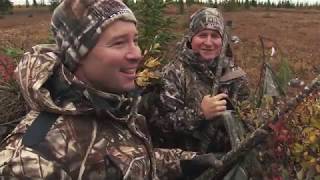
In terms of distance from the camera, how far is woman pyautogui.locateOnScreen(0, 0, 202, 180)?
2158 mm

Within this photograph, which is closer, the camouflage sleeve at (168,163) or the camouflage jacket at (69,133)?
the camouflage jacket at (69,133)

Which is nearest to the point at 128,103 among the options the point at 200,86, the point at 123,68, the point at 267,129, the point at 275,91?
the point at 123,68

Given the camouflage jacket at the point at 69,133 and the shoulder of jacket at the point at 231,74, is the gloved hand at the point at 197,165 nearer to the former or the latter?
the camouflage jacket at the point at 69,133

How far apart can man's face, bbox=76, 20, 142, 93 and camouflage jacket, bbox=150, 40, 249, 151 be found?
1.48 meters

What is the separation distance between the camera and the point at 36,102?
86.9 inches

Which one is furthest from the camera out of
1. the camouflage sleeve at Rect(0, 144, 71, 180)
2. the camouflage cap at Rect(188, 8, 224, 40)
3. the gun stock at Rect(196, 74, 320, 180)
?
the camouflage cap at Rect(188, 8, 224, 40)

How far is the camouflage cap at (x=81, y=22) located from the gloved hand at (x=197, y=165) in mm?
980

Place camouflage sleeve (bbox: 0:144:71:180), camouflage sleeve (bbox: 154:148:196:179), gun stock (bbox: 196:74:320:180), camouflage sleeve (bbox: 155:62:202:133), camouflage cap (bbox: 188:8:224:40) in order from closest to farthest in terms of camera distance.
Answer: camouflage sleeve (bbox: 0:144:71:180) → gun stock (bbox: 196:74:320:180) → camouflage sleeve (bbox: 154:148:196:179) → camouflage sleeve (bbox: 155:62:202:133) → camouflage cap (bbox: 188:8:224:40)

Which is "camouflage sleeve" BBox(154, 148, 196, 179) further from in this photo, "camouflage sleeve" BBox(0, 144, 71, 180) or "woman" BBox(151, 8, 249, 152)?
"camouflage sleeve" BBox(0, 144, 71, 180)

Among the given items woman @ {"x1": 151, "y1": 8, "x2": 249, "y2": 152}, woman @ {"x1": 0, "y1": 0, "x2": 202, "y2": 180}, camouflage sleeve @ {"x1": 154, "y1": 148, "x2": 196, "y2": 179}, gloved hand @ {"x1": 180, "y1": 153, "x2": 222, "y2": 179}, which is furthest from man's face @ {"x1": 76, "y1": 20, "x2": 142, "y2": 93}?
woman @ {"x1": 151, "y1": 8, "x2": 249, "y2": 152}

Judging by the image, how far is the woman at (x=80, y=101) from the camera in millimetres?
2158

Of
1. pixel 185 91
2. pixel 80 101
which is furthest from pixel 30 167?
pixel 185 91

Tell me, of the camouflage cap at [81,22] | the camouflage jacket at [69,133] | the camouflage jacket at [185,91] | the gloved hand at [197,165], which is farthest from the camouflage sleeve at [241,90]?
the camouflage cap at [81,22]

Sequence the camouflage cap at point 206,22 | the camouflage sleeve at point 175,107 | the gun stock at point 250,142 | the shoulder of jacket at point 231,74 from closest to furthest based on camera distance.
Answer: the gun stock at point 250,142 < the camouflage sleeve at point 175,107 < the shoulder of jacket at point 231,74 < the camouflage cap at point 206,22
